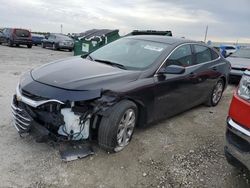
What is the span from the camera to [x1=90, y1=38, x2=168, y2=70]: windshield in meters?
4.60

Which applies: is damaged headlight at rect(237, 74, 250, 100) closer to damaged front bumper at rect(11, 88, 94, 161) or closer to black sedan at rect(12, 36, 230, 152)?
black sedan at rect(12, 36, 230, 152)

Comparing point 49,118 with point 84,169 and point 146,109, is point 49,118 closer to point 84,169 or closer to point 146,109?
point 84,169

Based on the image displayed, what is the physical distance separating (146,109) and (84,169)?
1.31m

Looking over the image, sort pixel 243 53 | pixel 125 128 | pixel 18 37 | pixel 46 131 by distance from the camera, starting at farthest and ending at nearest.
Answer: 1. pixel 18 37
2. pixel 243 53
3. pixel 125 128
4. pixel 46 131

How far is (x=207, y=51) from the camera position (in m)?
6.34

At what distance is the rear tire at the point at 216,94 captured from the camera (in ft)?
21.5

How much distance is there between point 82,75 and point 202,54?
3.03 m

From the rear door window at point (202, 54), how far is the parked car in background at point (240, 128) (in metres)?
2.73

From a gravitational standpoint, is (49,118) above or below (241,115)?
below

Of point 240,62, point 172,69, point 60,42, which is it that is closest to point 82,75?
point 172,69

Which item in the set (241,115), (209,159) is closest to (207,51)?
(209,159)

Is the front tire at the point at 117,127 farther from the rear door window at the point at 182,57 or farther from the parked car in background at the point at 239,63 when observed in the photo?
the parked car in background at the point at 239,63

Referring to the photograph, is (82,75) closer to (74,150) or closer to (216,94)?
(74,150)

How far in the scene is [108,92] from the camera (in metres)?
3.75
